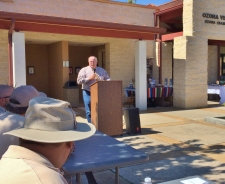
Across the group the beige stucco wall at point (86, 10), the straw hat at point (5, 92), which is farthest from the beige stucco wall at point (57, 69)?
the straw hat at point (5, 92)

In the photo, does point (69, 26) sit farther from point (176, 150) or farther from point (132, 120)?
point (176, 150)

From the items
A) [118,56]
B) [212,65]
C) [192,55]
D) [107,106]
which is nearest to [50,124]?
[107,106]

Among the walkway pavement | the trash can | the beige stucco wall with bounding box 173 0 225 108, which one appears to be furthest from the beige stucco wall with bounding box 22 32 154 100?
the trash can

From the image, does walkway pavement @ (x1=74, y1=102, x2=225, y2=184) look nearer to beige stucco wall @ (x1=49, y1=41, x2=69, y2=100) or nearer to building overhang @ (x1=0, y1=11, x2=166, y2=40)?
building overhang @ (x1=0, y1=11, x2=166, y2=40)

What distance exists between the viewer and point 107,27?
9.05m

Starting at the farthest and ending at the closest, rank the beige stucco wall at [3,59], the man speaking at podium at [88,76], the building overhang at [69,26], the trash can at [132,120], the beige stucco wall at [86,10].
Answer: the beige stucco wall at [86,10] → the beige stucco wall at [3,59] → the building overhang at [69,26] → the trash can at [132,120] → the man speaking at podium at [88,76]

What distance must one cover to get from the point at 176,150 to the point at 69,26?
5.32 meters

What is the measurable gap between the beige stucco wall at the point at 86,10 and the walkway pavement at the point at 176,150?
18.5ft

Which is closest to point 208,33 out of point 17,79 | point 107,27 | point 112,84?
point 107,27

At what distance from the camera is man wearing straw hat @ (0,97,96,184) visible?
3.58ft

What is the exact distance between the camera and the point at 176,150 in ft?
17.2

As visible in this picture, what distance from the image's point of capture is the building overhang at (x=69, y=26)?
7742 millimetres

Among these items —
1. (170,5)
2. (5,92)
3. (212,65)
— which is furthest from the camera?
(212,65)

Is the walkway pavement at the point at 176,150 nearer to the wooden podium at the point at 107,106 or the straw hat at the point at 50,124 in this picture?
the wooden podium at the point at 107,106
